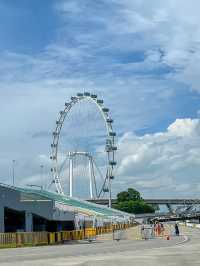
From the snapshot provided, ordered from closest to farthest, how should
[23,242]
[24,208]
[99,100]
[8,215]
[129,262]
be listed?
[129,262], [23,242], [24,208], [8,215], [99,100]

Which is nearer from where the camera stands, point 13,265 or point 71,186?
point 13,265

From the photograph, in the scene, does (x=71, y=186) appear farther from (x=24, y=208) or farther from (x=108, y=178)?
(x=24, y=208)

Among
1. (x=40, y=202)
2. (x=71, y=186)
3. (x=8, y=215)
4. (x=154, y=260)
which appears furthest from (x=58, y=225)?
(x=71, y=186)

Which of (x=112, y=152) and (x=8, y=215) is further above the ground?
(x=112, y=152)

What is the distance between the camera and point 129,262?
30.3 meters

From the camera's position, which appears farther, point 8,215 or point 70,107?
point 70,107

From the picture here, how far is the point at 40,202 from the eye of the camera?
228ft

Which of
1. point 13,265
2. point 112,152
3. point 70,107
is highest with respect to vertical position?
point 70,107

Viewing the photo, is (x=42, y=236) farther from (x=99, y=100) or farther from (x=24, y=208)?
(x=99, y=100)

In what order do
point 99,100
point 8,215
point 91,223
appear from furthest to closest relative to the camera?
1. point 99,100
2. point 91,223
3. point 8,215

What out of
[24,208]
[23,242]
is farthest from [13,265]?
[24,208]

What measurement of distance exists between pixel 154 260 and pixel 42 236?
2920 centimetres

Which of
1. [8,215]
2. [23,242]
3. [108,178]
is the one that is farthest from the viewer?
[108,178]

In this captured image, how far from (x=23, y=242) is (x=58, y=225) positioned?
25.7m
